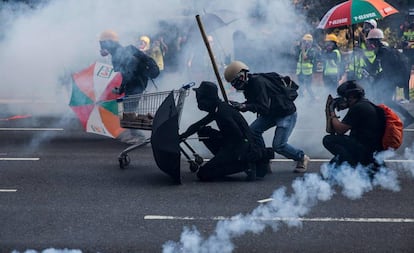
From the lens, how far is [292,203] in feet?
23.3

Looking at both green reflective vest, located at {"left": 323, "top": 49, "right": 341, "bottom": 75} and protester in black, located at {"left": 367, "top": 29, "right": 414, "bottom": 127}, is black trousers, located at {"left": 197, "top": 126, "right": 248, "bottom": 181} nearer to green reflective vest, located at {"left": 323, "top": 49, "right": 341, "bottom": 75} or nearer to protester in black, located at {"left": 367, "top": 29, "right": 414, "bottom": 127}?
protester in black, located at {"left": 367, "top": 29, "right": 414, "bottom": 127}

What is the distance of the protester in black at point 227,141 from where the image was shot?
7898 millimetres

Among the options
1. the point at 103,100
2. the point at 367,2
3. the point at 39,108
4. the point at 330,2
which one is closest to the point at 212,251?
the point at 103,100

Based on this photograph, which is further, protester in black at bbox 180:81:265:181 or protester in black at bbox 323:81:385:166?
protester in black at bbox 180:81:265:181

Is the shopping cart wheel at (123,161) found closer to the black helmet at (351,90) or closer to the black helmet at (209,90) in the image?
the black helmet at (209,90)

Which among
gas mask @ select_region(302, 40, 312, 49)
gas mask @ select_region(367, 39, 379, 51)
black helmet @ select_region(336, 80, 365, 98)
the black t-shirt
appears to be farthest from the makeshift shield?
gas mask @ select_region(302, 40, 312, 49)

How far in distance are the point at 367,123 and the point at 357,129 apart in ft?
0.62

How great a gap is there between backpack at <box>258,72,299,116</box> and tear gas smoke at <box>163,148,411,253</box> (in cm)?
80

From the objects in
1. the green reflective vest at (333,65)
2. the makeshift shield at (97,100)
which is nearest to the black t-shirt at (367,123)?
the makeshift shield at (97,100)

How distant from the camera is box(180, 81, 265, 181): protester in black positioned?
7.90m

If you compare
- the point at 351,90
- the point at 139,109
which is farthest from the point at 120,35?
the point at 351,90

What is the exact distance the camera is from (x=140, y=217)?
263 inches

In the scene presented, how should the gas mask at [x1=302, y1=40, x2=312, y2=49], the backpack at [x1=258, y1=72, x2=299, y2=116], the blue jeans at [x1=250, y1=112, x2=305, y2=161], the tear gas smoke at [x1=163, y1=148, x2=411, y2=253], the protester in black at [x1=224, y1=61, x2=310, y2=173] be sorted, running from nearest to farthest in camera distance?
1. the tear gas smoke at [x1=163, y1=148, x2=411, y2=253]
2. the protester in black at [x1=224, y1=61, x2=310, y2=173]
3. the backpack at [x1=258, y1=72, x2=299, y2=116]
4. the blue jeans at [x1=250, y1=112, x2=305, y2=161]
5. the gas mask at [x1=302, y1=40, x2=312, y2=49]

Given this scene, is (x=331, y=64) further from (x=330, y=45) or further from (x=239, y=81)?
(x=239, y=81)
